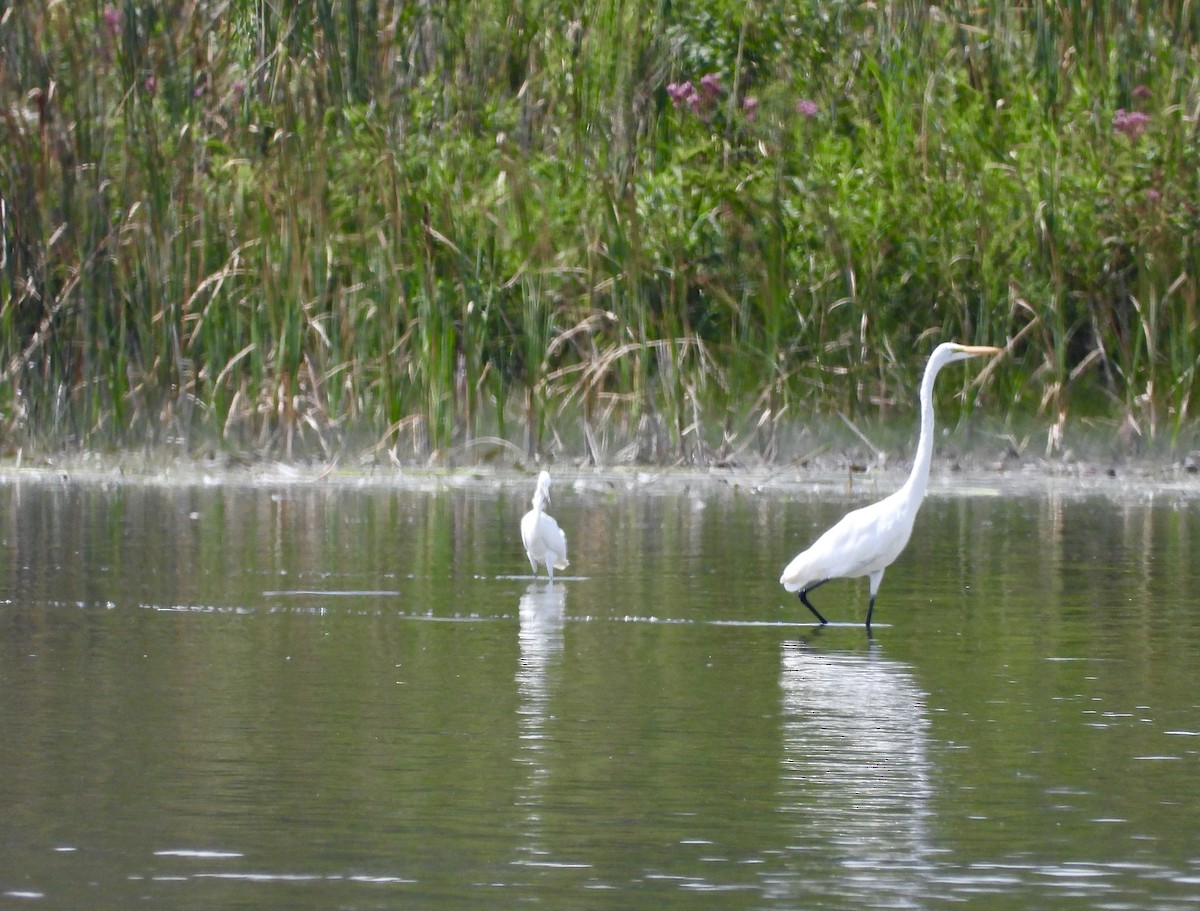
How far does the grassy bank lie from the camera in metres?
13.1

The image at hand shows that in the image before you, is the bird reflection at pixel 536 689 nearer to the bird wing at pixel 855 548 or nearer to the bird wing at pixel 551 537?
the bird wing at pixel 551 537

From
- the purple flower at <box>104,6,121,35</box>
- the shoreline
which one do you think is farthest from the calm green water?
the purple flower at <box>104,6,121,35</box>

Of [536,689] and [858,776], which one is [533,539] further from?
[858,776]

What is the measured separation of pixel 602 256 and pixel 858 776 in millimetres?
8497

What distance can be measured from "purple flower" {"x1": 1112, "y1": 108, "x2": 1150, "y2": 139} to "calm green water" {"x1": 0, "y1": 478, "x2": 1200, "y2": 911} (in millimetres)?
3615

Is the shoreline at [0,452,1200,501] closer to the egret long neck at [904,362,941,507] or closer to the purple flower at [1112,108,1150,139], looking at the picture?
the purple flower at [1112,108,1150,139]

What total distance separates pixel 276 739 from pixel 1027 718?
1.84 meters

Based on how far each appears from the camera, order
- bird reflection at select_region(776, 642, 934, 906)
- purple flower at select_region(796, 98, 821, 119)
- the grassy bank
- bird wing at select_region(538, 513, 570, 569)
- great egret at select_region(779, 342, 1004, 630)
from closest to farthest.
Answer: bird reflection at select_region(776, 642, 934, 906)
great egret at select_region(779, 342, 1004, 630)
bird wing at select_region(538, 513, 570, 569)
the grassy bank
purple flower at select_region(796, 98, 821, 119)

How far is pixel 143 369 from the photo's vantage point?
44.0 feet

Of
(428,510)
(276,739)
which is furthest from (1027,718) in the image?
(428,510)

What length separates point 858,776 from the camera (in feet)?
17.1

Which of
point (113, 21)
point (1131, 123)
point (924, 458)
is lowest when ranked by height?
point (924, 458)

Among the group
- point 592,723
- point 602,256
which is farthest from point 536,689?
point 602,256

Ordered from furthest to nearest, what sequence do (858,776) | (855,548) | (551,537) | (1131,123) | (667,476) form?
(1131,123) → (667,476) → (551,537) → (855,548) → (858,776)
